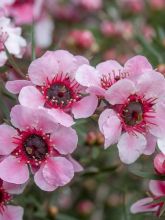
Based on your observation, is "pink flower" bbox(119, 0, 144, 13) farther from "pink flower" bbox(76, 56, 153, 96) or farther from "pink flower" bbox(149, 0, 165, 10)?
"pink flower" bbox(76, 56, 153, 96)

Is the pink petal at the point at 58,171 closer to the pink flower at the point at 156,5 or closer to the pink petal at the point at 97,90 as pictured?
the pink petal at the point at 97,90

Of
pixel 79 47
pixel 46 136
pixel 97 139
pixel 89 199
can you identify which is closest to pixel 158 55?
pixel 97 139

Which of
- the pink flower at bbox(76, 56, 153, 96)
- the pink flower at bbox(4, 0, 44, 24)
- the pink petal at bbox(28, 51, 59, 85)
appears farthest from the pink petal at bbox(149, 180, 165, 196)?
the pink flower at bbox(4, 0, 44, 24)

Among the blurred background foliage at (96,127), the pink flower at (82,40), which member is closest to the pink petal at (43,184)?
the blurred background foliage at (96,127)

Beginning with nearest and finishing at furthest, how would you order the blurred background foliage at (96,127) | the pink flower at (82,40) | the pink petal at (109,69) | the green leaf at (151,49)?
the pink petal at (109,69)
the blurred background foliage at (96,127)
the green leaf at (151,49)
the pink flower at (82,40)

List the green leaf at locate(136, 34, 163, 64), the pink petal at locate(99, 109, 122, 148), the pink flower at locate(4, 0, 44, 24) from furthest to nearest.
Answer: the pink flower at locate(4, 0, 44, 24) < the green leaf at locate(136, 34, 163, 64) < the pink petal at locate(99, 109, 122, 148)

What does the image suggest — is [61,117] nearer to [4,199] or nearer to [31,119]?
[31,119]

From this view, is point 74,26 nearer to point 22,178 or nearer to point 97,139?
point 97,139
